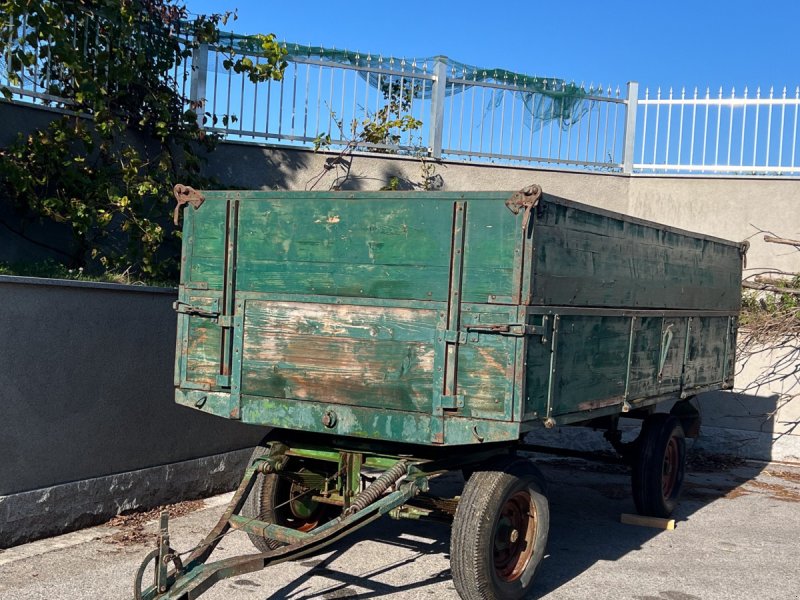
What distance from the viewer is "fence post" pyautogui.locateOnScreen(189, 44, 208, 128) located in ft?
29.7

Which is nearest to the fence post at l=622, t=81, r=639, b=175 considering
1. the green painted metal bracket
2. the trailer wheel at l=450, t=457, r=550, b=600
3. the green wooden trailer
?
the green wooden trailer

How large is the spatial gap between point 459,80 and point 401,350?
245 inches

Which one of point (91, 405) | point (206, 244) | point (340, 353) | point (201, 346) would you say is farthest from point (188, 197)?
point (91, 405)

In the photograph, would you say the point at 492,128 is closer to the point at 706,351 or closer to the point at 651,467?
the point at 706,351

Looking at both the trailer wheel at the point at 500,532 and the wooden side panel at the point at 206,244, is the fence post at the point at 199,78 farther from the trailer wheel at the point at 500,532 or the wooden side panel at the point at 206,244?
the trailer wheel at the point at 500,532

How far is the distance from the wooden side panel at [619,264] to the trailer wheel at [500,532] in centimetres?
104

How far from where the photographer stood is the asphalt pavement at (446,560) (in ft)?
17.0

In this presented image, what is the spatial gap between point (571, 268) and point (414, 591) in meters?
2.06

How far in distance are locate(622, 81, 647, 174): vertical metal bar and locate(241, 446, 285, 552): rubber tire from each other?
282 inches

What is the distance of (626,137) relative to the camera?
11141mm

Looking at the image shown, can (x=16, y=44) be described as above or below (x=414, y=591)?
above

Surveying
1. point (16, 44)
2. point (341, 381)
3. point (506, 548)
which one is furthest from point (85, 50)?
point (506, 548)

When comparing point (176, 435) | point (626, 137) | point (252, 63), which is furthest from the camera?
point (626, 137)

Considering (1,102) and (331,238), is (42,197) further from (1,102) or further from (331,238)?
(331,238)
